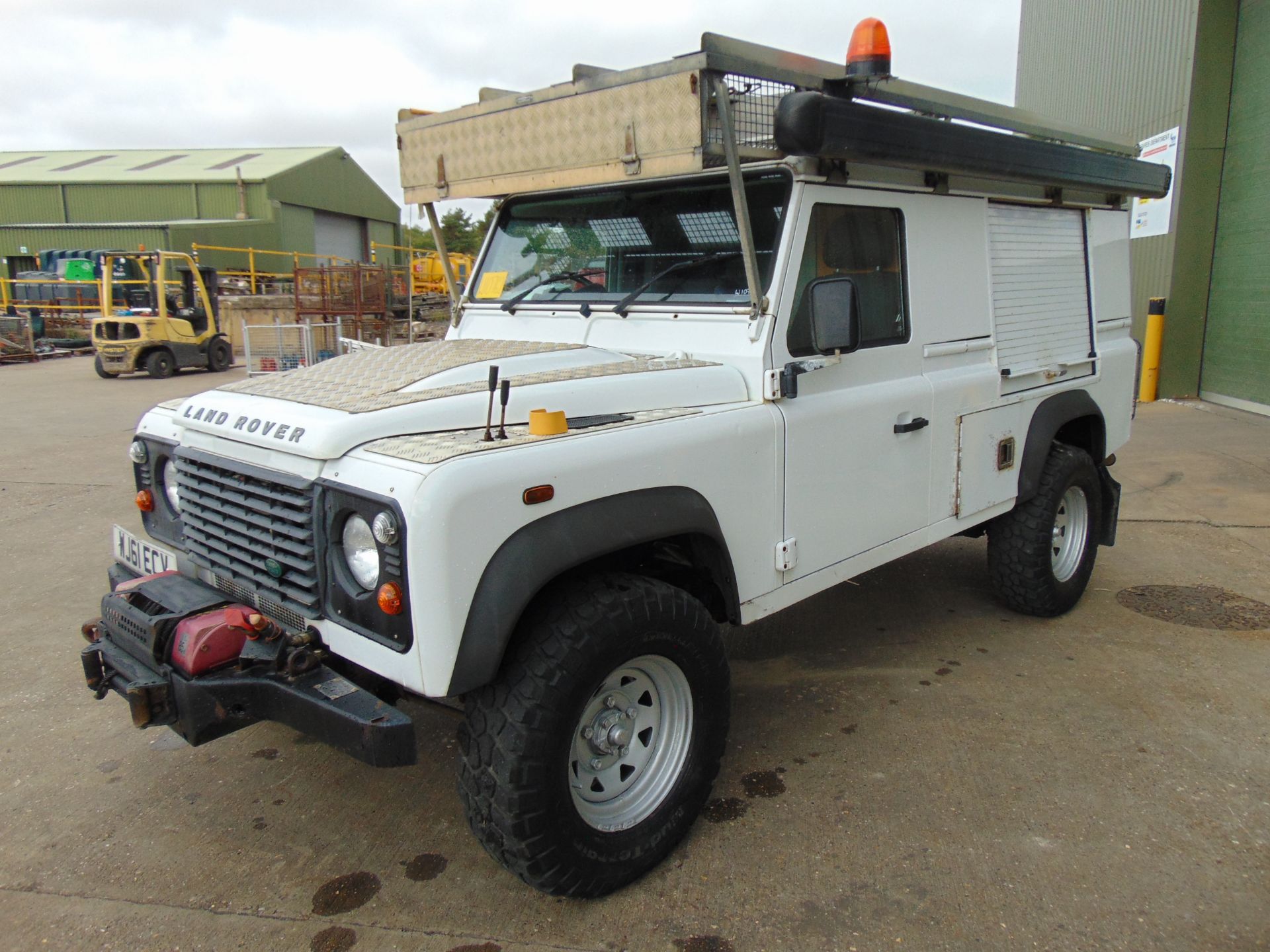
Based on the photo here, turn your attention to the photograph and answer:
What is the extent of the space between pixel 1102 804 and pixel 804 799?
101 cm

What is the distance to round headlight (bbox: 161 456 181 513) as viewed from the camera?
3258 millimetres

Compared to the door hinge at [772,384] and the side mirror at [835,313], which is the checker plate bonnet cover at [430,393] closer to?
the door hinge at [772,384]

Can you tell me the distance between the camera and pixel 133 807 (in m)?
3.24

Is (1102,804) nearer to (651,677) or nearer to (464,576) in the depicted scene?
(651,677)

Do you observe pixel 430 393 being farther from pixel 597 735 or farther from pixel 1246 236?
pixel 1246 236

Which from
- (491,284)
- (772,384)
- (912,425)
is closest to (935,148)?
(912,425)

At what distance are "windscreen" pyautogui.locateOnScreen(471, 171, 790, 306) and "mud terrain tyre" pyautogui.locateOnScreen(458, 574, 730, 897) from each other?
4.21 feet

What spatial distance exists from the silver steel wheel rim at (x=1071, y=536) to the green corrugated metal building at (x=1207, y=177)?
718cm

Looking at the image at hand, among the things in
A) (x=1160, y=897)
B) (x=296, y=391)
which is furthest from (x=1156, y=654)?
(x=296, y=391)

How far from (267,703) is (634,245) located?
2.21 metres

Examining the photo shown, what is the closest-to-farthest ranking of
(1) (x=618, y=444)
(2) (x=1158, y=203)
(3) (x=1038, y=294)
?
1. (1) (x=618, y=444)
2. (3) (x=1038, y=294)
3. (2) (x=1158, y=203)

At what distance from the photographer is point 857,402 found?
3416 millimetres

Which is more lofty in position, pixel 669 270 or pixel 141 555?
pixel 669 270

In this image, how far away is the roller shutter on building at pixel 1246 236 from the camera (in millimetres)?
10406
